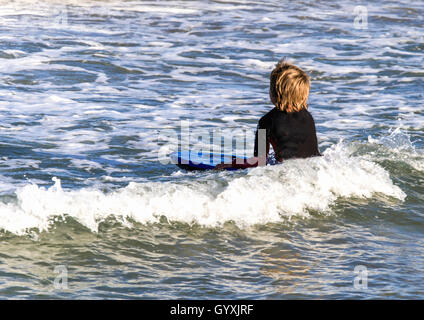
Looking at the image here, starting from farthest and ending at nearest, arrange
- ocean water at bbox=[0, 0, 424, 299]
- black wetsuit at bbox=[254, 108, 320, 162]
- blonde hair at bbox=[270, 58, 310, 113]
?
black wetsuit at bbox=[254, 108, 320, 162] < blonde hair at bbox=[270, 58, 310, 113] < ocean water at bbox=[0, 0, 424, 299]

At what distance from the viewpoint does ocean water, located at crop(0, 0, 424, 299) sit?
4.88 metres

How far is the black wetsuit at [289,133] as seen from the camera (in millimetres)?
6344

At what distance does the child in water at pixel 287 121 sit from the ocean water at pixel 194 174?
0.20 meters

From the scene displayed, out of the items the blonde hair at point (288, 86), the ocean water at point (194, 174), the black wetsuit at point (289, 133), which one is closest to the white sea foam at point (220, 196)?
the ocean water at point (194, 174)

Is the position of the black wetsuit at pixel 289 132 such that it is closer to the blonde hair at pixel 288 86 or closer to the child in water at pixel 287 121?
→ the child in water at pixel 287 121

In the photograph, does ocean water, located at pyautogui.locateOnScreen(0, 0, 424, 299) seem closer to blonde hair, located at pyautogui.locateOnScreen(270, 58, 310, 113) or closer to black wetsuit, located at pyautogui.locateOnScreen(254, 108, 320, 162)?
black wetsuit, located at pyautogui.locateOnScreen(254, 108, 320, 162)

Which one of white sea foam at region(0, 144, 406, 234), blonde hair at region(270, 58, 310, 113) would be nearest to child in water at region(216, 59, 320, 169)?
blonde hair at region(270, 58, 310, 113)

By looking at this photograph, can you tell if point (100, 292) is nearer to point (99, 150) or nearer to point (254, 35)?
point (99, 150)

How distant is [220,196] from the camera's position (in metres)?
6.23

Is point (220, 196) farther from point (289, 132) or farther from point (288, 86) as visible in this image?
point (288, 86)

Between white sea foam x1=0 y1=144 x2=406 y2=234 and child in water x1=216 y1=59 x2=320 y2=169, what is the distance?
0.17m
